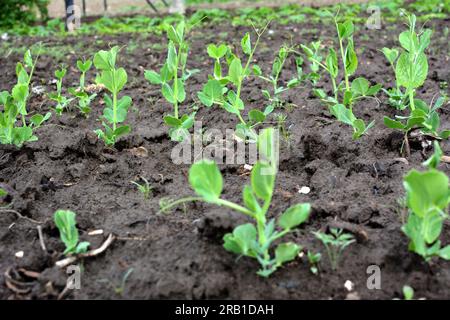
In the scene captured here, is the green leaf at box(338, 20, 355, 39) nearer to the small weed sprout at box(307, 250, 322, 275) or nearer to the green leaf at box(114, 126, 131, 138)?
the green leaf at box(114, 126, 131, 138)

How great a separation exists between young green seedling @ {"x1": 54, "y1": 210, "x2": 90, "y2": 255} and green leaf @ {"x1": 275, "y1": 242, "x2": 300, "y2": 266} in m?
0.60

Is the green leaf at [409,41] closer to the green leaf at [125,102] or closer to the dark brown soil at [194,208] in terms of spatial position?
the dark brown soil at [194,208]

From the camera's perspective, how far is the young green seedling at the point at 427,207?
1572 mm

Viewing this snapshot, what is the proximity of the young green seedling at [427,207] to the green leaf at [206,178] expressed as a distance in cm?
51

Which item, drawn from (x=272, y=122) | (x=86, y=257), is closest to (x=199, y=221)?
(x=86, y=257)

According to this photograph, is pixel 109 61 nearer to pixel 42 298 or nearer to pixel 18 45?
pixel 42 298

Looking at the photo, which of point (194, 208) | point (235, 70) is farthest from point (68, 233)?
point (235, 70)

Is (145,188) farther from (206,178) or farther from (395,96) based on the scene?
(395,96)

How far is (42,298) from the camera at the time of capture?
172 centimetres

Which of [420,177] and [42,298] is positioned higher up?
[420,177]

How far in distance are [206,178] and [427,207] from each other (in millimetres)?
605

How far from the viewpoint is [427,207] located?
1.64 meters
